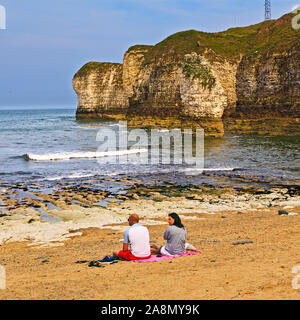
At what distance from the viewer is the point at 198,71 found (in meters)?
49.2

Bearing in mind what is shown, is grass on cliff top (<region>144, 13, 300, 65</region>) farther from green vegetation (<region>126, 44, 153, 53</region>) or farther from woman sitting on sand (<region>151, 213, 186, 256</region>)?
woman sitting on sand (<region>151, 213, 186, 256</region>)

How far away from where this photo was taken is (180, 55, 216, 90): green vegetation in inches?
1922

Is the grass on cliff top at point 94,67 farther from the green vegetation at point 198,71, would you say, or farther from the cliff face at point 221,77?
the green vegetation at point 198,71

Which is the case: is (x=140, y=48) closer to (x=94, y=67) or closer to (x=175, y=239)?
(x=94, y=67)

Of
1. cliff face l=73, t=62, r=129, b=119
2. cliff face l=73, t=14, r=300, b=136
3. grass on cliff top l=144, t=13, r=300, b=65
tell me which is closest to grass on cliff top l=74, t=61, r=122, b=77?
cliff face l=73, t=62, r=129, b=119

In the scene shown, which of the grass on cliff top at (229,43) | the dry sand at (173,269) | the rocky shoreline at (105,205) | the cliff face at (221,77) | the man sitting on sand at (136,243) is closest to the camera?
the dry sand at (173,269)

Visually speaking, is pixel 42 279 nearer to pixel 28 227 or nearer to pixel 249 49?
pixel 28 227

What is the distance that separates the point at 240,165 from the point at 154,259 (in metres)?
19.0

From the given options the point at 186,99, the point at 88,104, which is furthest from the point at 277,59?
the point at 88,104

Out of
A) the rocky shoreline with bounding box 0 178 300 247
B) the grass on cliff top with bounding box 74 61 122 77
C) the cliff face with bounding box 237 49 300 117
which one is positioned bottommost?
the rocky shoreline with bounding box 0 178 300 247

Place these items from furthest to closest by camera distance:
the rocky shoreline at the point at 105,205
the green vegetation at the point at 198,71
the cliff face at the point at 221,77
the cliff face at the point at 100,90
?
the cliff face at the point at 100,90 → the green vegetation at the point at 198,71 → the cliff face at the point at 221,77 → the rocky shoreline at the point at 105,205

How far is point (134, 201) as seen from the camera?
16953 mm

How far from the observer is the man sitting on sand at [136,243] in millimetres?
8961

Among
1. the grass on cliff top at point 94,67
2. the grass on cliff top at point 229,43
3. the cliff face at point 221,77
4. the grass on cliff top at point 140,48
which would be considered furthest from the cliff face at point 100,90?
the grass on cliff top at point 229,43
